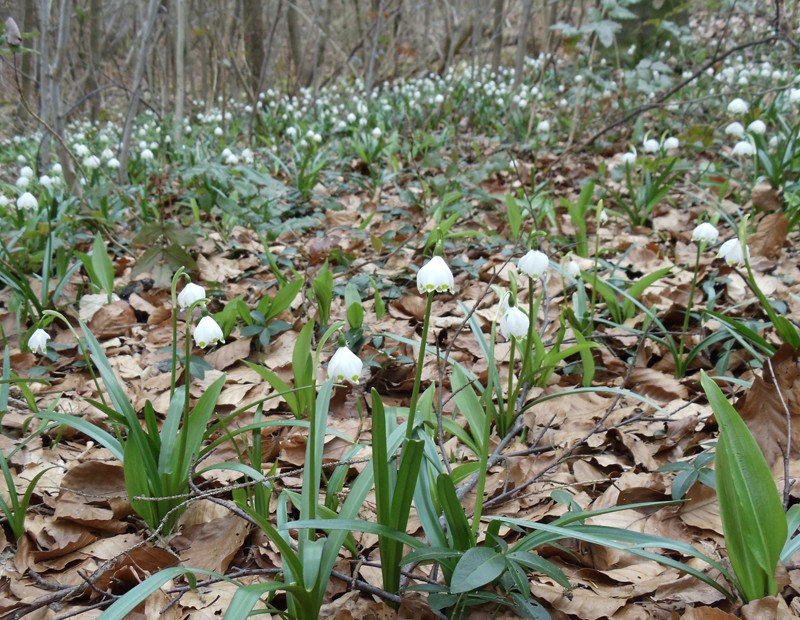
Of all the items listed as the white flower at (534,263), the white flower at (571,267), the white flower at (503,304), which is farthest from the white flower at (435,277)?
the white flower at (571,267)

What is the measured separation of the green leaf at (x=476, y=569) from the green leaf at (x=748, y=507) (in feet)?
1.49

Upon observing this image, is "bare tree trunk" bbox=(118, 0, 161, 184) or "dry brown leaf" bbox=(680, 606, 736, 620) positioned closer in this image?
"dry brown leaf" bbox=(680, 606, 736, 620)

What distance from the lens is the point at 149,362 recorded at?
265 cm

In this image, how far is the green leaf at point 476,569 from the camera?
1.10 m

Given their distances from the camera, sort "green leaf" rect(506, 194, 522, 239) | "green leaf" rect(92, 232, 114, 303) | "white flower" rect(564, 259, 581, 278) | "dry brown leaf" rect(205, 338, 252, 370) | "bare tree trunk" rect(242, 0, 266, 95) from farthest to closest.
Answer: "bare tree trunk" rect(242, 0, 266, 95) < "green leaf" rect(506, 194, 522, 239) < "green leaf" rect(92, 232, 114, 303) < "dry brown leaf" rect(205, 338, 252, 370) < "white flower" rect(564, 259, 581, 278)

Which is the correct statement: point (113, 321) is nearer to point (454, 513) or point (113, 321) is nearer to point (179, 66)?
point (454, 513)

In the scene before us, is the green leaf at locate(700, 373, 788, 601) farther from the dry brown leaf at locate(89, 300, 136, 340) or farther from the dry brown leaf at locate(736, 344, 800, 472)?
the dry brown leaf at locate(89, 300, 136, 340)

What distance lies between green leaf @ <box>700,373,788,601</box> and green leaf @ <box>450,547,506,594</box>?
17.9 inches

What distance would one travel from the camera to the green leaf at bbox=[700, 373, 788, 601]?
3.72 ft

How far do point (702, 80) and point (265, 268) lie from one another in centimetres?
663

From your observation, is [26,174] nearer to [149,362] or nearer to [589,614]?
[149,362]

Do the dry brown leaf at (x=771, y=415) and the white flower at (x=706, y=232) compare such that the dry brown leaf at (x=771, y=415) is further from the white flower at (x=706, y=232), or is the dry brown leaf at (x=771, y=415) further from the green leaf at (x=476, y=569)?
the green leaf at (x=476, y=569)

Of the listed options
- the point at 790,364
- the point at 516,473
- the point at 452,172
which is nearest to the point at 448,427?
the point at 516,473

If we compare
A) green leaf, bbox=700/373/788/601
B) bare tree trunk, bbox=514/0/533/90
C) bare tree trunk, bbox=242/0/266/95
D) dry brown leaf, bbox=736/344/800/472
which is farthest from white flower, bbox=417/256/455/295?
bare tree trunk, bbox=242/0/266/95
